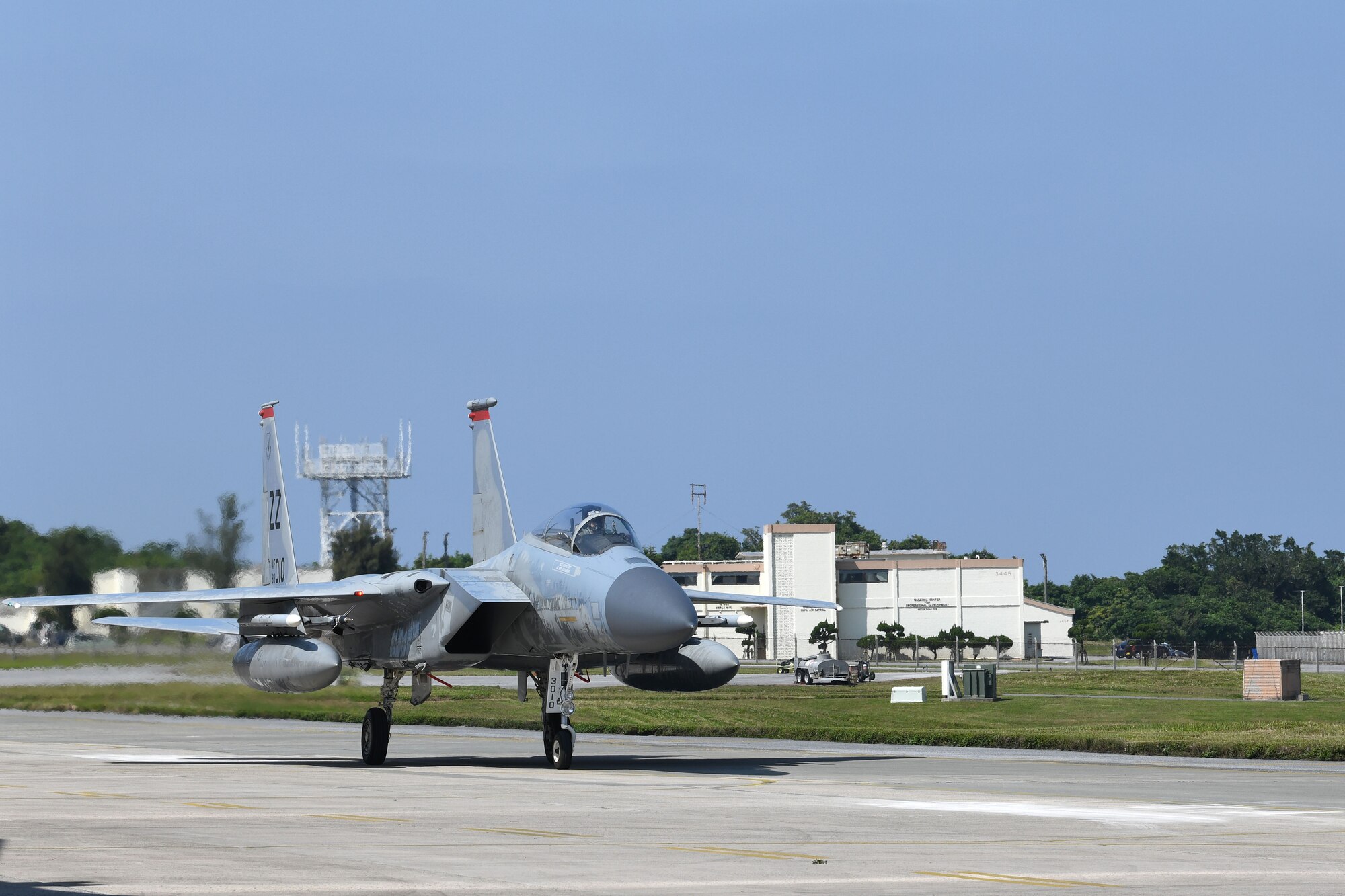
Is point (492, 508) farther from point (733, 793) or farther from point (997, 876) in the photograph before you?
point (997, 876)

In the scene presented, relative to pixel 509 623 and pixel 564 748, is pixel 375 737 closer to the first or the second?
pixel 509 623

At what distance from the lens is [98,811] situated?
14.7 metres

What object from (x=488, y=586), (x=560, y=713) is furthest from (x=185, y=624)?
(x=560, y=713)

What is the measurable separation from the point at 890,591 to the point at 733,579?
35.5 feet

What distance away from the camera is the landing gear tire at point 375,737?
22.8m

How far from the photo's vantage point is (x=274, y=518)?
30234mm

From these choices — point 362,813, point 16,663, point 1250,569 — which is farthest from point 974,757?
point 1250,569

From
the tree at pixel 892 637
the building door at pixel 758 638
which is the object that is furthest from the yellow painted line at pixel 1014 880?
the building door at pixel 758 638

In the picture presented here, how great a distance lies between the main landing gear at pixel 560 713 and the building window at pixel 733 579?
8833cm

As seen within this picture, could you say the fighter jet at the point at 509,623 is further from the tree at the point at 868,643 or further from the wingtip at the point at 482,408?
the tree at the point at 868,643

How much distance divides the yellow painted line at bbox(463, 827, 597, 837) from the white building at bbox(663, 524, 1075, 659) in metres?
92.3

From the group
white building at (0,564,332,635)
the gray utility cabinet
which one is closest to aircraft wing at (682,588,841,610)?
white building at (0,564,332,635)

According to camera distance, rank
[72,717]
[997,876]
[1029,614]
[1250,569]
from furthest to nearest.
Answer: [1250,569], [1029,614], [72,717], [997,876]

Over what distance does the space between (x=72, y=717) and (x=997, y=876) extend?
33236 mm
